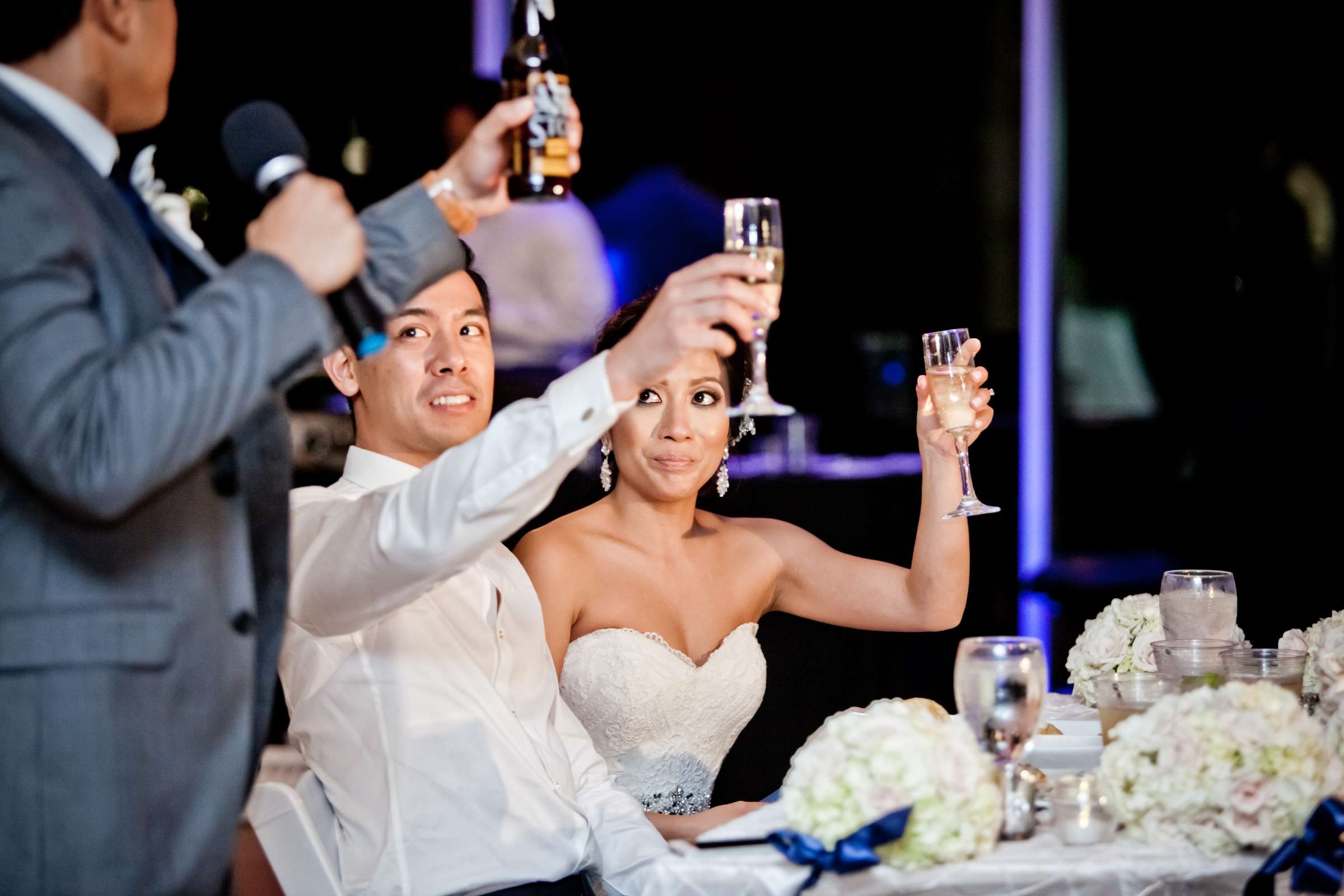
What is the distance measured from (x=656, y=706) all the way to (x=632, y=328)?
33.2 inches

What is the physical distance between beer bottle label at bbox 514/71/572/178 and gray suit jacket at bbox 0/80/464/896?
45 cm

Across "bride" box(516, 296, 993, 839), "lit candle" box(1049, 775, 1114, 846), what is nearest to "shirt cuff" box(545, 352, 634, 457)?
"lit candle" box(1049, 775, 1114, 846)

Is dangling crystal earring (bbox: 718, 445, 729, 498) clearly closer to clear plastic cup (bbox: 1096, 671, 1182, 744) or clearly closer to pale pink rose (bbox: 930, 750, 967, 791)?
clear plastic cup (bbox: 1096, 671, 1182, 744)

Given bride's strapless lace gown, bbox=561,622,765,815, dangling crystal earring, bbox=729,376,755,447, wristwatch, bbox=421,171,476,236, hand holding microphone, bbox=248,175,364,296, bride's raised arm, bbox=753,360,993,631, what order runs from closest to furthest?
hand holding microphone, bbox=248,175,364,296 → wristwatch, bbox=421,171,476,236 → bride's raised arm, bbox=753,360,993,631 → bride's strapless lace gown, bbox=561,622,765,815 → dangling crystal earring, bbox=729,376,755,447

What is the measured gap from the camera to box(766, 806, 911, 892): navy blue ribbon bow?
1520 millimetres

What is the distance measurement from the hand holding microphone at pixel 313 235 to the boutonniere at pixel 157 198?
19cm

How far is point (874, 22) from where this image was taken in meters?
6.98

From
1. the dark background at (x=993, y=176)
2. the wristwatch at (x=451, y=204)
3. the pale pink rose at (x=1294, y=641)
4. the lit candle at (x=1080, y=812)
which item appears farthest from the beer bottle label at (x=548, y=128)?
the dark background at (x=993, y=176)

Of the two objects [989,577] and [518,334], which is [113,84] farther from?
[518,334]

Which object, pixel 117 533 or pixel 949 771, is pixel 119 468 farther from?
pixel 949 771

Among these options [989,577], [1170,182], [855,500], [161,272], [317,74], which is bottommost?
[989,577]

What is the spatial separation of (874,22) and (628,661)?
5000 millimetres

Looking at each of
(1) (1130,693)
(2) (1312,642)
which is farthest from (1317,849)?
(2) (1312,642)

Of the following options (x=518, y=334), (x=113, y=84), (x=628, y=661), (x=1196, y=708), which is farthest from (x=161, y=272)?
(x=518, y=334)
